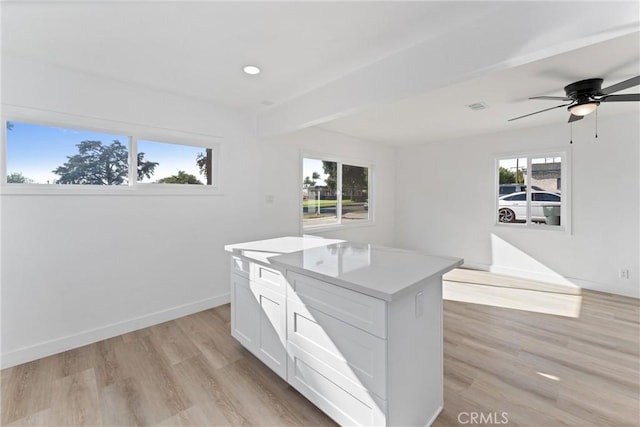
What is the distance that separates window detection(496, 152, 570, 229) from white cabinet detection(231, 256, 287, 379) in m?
4.56

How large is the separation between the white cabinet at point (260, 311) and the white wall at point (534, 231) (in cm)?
444

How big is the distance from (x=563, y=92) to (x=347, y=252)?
2881 millimetres

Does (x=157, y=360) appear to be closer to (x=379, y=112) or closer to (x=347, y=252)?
(x=347, y=252)

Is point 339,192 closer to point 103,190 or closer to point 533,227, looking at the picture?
point 533,227

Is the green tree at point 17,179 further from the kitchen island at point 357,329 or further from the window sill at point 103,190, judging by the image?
the kitchen island at point 357,329

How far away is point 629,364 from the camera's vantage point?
7.36ft

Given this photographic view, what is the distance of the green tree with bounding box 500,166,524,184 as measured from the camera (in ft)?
15.5

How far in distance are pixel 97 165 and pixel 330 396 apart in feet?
9.65

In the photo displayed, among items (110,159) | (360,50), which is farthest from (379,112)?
(110,159)

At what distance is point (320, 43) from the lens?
212 centimetres

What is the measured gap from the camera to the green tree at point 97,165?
8.59 feet

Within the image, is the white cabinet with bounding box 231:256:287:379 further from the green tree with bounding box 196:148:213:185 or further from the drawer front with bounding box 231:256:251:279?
the green tree with bounding box 196:148:213:185

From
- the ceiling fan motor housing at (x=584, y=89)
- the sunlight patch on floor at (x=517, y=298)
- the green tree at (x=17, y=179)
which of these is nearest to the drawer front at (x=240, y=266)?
the green tree at (x=17, y=179)

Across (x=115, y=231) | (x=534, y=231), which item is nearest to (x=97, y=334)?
(x=115, y=231)
